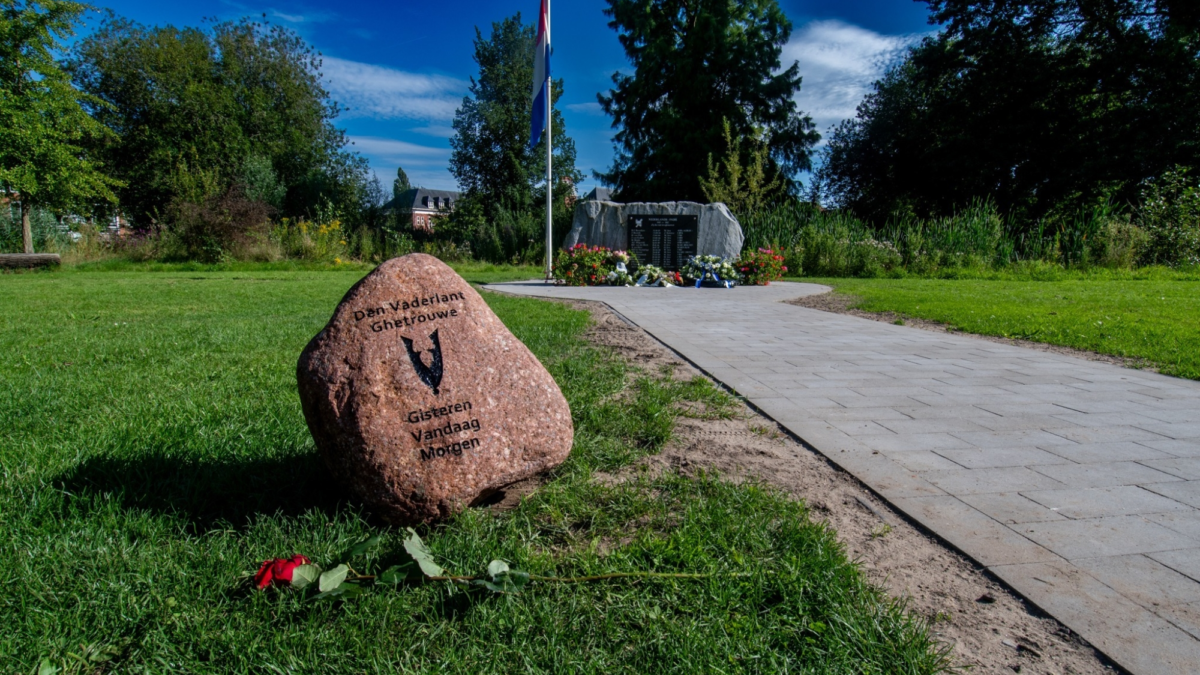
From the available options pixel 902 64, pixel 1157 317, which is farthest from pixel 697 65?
pixel 1157 317

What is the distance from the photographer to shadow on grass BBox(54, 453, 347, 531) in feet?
7.45

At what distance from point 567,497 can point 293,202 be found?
37.0 meters

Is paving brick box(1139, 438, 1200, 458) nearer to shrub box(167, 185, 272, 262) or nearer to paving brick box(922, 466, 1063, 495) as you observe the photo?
paving brick box(922, 466, 1063, 495)

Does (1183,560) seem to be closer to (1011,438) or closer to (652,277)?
(1011,438)

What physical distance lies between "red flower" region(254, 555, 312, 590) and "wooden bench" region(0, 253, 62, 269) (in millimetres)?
21800

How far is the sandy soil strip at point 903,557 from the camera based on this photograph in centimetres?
157

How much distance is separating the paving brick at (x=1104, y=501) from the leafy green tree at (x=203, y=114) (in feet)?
102

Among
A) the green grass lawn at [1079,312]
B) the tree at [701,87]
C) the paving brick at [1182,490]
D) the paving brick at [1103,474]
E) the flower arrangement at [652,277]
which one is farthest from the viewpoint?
the tree at [701,87]

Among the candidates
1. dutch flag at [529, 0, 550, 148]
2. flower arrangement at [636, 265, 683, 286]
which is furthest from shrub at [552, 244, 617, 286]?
dutch flag at [529, 0, 550, 148]

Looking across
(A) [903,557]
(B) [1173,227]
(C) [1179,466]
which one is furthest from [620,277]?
(B) [1173,227]

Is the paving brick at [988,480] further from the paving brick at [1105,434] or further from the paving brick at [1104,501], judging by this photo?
the paving brick at [1105,434]

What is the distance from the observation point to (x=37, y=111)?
1895 centimetres

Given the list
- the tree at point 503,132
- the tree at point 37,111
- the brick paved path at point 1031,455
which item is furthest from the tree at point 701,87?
the brick paved path at point 1031,455

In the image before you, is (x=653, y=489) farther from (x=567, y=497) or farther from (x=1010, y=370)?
(x=1010, y=370)
